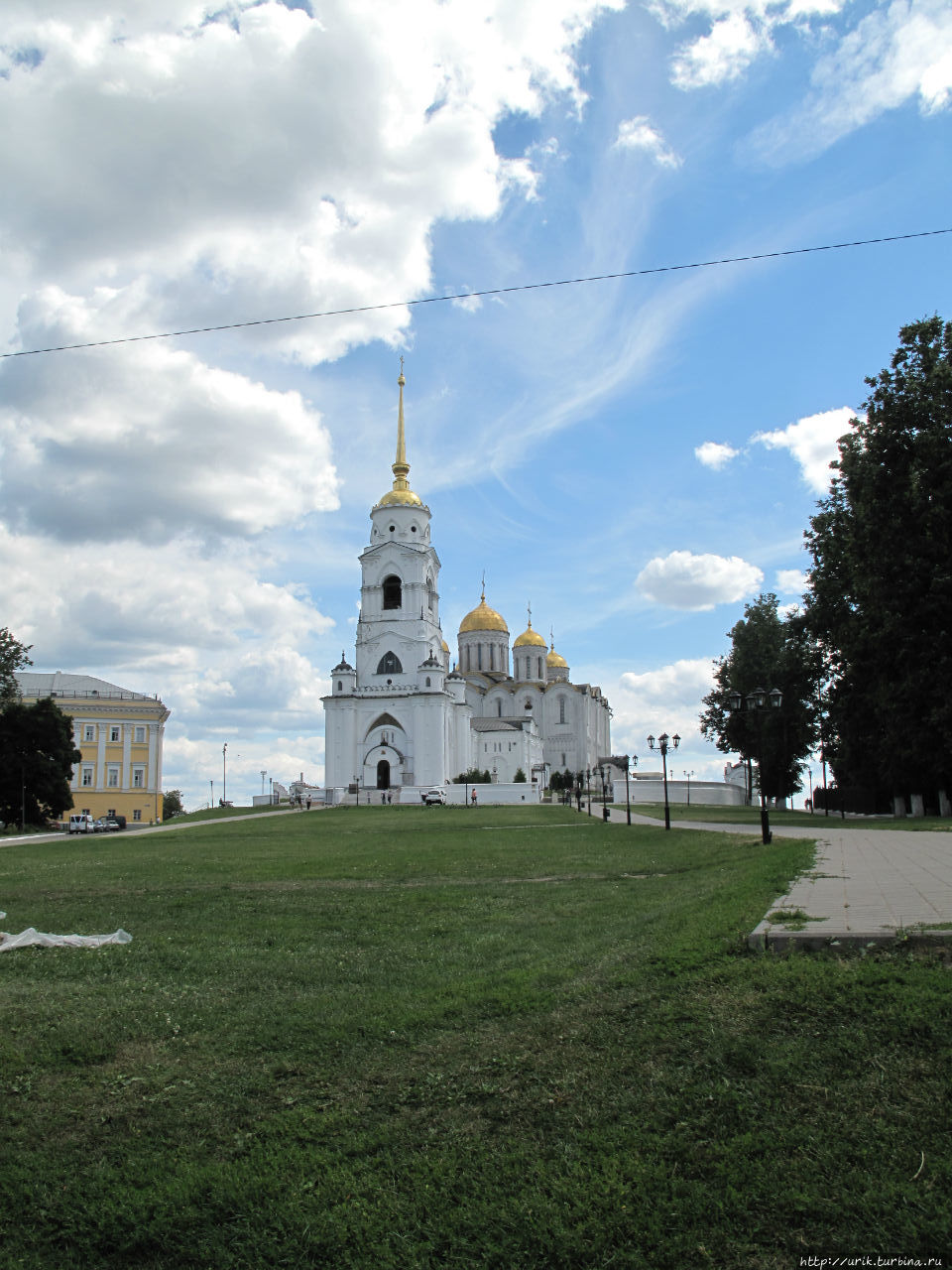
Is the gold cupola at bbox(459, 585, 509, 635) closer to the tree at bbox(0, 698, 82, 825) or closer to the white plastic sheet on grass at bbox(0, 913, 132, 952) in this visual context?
the tree at bbox(0, 698, 82, 825)

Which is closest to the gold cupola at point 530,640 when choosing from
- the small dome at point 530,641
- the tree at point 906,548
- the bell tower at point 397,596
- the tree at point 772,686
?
the small dome at point 530,641

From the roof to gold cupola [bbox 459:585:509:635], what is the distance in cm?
4247

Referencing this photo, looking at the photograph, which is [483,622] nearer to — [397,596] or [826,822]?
[397,596]

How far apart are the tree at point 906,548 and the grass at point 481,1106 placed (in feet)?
66.2

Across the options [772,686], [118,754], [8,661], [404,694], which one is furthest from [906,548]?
[118,754]

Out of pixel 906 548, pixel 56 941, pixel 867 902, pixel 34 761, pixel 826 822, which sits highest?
pixel 906 548

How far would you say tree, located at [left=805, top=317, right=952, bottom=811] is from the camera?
26.2 metres

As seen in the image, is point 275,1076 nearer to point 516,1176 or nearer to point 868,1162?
point 516,1176

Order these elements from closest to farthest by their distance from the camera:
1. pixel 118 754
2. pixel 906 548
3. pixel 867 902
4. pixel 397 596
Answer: pixel 867 902 < pixel 906 548 < pixel 118 754 < pixel 397 596

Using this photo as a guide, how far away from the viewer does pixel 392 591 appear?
269 ft

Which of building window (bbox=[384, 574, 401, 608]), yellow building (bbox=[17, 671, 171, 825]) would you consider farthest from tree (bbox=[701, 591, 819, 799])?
yellow building (bbox=[17, 671, 171, 825])

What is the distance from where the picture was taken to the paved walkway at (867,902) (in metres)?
6.78

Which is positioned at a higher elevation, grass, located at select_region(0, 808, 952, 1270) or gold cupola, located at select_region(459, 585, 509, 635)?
gold cupola, located at select_region(459, 585, 509, 635)

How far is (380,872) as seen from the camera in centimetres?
1759
